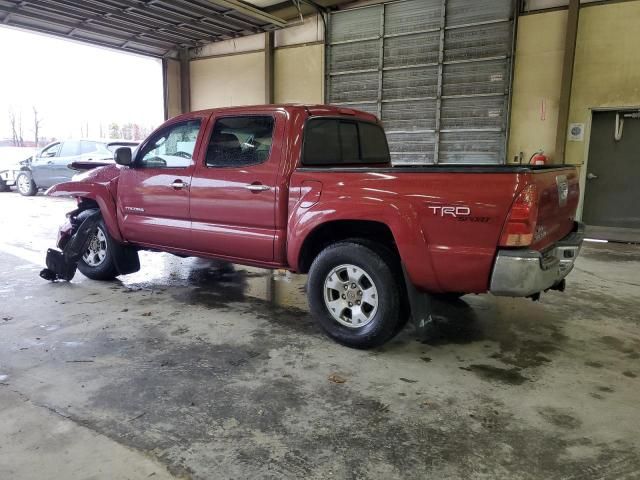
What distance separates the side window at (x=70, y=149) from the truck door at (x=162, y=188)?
9.05m

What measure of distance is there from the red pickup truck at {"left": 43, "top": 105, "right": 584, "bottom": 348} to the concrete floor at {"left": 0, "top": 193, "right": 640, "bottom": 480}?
50 cm

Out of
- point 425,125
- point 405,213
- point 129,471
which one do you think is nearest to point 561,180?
point 405,213

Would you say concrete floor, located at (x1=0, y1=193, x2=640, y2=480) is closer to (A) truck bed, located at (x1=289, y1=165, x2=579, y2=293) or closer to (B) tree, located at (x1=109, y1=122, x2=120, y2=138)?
(A) truck bed, located at (x1=289, y1=165, x2=579, y2=293)

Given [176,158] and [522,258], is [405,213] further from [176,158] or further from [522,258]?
[176,158]

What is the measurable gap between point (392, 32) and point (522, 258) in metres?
9.35

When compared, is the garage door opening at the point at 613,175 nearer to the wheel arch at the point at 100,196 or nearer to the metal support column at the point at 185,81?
the wheel arch at the point at 100,196

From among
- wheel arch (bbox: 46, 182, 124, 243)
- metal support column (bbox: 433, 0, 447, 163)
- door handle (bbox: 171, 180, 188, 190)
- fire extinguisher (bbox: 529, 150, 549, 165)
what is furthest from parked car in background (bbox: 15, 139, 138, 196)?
fire extinguisher (bbox: 529, 150, 549, 165)

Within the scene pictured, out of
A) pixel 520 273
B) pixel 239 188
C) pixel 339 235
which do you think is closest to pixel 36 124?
pixel 239 188

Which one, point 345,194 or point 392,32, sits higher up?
point 392,32

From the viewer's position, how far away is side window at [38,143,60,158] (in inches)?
522

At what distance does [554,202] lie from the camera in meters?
3.23

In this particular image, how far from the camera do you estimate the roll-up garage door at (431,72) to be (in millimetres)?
9836

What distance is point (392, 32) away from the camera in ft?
35.9

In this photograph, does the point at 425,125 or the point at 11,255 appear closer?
the point at 11,255
